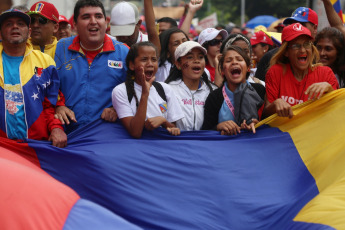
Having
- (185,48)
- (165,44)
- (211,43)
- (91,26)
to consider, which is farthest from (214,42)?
(91,26)

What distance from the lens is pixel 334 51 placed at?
6469mm

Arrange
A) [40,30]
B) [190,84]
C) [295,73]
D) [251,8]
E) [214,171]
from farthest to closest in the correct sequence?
[251,8]
[40,30]
[190,84]
[295,73]
[214,171]

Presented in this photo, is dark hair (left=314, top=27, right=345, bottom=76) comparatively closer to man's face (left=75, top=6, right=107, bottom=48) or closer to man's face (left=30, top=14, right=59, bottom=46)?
man's face (left=75, top=6, right=107, bottom=48)

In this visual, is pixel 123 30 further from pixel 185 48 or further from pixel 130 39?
pixel 185 48

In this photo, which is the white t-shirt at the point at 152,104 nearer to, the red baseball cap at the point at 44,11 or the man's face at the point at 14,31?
the man's face at the point at 14,31

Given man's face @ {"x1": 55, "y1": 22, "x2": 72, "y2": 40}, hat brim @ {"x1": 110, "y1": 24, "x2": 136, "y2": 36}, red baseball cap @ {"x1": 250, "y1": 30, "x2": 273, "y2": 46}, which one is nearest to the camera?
hat brim @ {"x1": 110, "y1": 24, "x2": 136, "y2": 36}

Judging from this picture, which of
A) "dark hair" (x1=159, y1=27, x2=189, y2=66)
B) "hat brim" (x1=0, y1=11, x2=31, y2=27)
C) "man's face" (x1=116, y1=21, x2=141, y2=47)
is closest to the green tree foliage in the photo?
"man's face" (x1=116, y1=21, x2=141, y2=47)

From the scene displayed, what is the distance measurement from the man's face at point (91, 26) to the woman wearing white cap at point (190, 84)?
843 mm

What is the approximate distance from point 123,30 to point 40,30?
1159 millimetres

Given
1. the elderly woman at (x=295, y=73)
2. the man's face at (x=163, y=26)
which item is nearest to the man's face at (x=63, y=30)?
the man's face at (x=163, y=26)

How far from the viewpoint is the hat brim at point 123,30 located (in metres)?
7.00

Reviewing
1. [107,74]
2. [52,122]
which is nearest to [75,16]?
[107,74]

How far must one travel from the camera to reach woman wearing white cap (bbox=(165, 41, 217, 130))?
18.7ft

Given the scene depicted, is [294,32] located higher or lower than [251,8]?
higher
